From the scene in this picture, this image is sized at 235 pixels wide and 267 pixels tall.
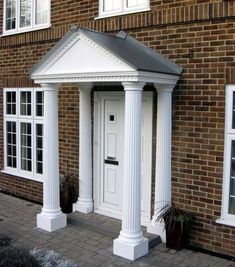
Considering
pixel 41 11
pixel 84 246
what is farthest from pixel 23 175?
pixel 41 11

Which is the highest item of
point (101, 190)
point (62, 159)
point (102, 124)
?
point (102, 124)


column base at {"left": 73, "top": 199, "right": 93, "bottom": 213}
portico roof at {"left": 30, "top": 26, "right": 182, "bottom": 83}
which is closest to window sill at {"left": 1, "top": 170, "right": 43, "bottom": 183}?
column base at {"left": 73, "top": 199, "right": 93, "bottom": 213}

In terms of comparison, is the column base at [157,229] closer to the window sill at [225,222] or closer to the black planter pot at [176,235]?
the black planter pot at [176,235]

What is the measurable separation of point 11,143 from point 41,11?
9.95 ft

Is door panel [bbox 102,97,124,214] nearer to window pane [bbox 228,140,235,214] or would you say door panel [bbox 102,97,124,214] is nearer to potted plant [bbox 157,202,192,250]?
potted plant [bbox 157,202,192,250]

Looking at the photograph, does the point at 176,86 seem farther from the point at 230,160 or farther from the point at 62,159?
the point at 62,159

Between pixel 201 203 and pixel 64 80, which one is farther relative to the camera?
pixel 64 80

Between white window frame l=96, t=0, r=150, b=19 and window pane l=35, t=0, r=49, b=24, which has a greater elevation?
window pane l=35, t=0, r=49, b=24

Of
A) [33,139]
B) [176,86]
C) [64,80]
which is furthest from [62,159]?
[176,86]

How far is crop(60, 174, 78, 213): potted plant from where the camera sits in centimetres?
749

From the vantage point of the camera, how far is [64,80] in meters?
6.27

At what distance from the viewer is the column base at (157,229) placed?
625cm

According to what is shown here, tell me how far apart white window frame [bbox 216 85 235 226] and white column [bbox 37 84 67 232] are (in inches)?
110

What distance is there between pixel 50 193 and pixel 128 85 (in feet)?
8.46
